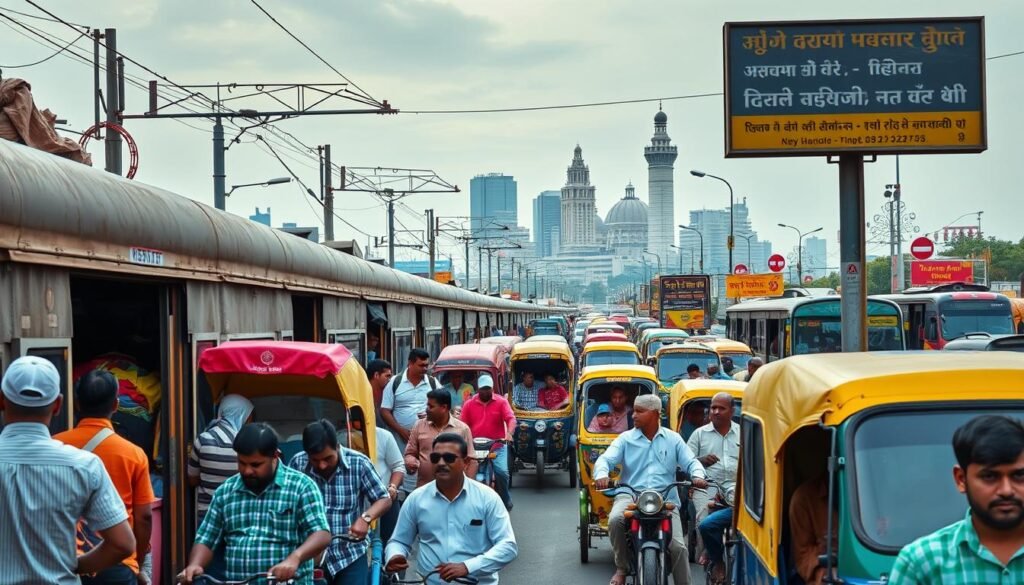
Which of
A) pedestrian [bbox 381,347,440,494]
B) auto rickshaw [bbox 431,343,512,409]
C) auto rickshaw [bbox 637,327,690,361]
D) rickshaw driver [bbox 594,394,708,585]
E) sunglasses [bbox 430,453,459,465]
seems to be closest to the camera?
sunglasses [bbox 430,453,459,465]

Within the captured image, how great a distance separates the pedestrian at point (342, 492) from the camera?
7.84 meters

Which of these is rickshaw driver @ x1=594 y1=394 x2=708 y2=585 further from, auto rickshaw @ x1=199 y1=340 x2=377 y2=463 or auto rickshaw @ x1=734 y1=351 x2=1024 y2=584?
auto rickshaw @ x1=734 y1=351 x2=1024 y2=584

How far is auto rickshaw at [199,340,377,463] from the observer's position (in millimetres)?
9945

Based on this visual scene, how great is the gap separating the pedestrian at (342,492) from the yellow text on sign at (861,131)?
30.6 ft

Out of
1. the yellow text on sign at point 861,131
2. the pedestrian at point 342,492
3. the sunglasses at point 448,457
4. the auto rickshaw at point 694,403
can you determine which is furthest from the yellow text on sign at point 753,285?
the sunglasses at point 448,457

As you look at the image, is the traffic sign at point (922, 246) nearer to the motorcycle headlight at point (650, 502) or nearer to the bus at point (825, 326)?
the bus at point (825, 326)

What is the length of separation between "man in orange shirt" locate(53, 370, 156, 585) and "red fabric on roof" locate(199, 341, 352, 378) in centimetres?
301

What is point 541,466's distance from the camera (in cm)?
2134

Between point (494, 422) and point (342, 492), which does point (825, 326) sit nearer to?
point (494, 422)

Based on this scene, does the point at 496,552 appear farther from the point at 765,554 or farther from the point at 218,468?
the point at 218,468

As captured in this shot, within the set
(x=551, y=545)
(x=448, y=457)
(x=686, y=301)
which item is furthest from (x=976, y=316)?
(x=686, y=301)

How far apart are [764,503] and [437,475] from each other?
5.54 feet

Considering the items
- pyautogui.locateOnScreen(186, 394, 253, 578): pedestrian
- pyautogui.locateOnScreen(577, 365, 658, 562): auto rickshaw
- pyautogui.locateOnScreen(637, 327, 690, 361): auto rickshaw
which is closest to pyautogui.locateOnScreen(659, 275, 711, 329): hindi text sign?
pyautogui.locateOnScreen(637, 327, 690, 361): auto rickshaw

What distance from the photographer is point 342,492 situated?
26.1 ft
